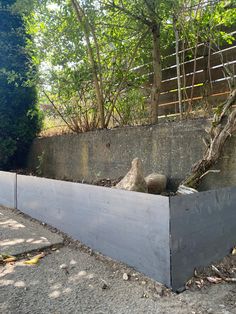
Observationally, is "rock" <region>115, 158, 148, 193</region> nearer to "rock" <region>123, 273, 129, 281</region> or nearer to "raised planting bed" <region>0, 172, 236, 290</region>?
"raised planting bed" <region>0, 172, 236, 290</region>

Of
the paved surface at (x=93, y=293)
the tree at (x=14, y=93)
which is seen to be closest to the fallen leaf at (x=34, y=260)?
the paved surface at (x=93, y=293)

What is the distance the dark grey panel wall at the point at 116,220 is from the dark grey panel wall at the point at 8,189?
843mm

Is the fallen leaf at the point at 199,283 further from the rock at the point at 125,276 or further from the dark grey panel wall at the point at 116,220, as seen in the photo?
the rock at the point at 125,276

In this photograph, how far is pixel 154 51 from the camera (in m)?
3.40

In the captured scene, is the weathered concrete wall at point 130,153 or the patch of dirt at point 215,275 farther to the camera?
the weathered concrete wall at point 130,153

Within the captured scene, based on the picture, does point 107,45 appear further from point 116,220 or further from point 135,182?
point 116,220

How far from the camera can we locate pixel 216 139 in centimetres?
233

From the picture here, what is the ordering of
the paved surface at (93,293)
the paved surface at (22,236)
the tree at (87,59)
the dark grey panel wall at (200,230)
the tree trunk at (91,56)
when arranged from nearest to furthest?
the paved surface at (93,293)
the dark grey panel wall at (200,230)
the paved surface at (22,236)
the tree trunk at (91,56)
the tree at (87,59)

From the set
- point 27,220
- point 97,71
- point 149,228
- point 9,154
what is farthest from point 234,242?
point 9,154

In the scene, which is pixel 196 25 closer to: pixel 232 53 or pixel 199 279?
pixel 232 53

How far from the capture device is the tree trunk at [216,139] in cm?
230

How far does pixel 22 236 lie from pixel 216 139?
6.26 ft

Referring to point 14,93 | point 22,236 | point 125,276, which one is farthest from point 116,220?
point 14,93

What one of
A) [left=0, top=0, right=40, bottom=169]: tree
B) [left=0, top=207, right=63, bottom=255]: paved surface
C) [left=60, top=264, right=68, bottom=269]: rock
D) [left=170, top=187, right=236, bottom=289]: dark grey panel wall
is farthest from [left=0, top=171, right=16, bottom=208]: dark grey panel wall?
[left=170, top=187, right=236, bottom=289]: dark grey panel wall
